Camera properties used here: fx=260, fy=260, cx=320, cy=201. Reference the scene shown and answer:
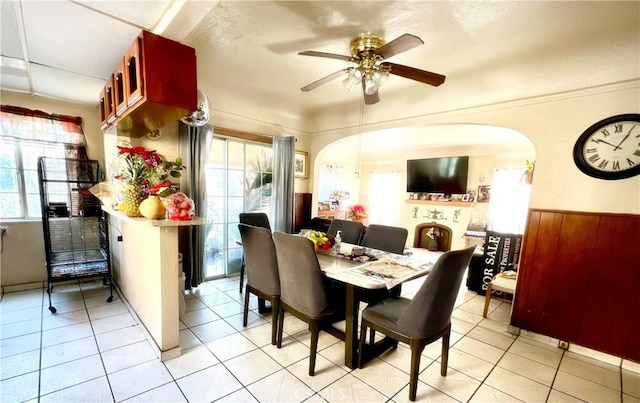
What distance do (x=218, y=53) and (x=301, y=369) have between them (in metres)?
2.64

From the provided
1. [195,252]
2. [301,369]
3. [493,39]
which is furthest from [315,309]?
[493,39]

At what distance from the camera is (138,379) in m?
1.75

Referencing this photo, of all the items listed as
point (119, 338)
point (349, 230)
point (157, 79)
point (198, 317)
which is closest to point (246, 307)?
point (198, 317)

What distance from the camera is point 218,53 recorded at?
88.2 inches

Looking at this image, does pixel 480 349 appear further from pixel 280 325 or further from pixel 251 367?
pixel 251 367

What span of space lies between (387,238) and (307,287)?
45.9 inches

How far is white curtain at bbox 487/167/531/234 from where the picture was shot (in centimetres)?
536

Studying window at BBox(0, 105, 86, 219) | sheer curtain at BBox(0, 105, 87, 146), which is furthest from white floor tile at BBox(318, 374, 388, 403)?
sheer curtain at BBox(0, 105, 87, 146)

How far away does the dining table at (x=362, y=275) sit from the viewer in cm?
171

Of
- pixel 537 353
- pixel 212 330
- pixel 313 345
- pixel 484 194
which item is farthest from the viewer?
pixel 484 194

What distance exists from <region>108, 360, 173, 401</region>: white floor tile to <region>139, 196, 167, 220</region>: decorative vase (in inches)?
42.3

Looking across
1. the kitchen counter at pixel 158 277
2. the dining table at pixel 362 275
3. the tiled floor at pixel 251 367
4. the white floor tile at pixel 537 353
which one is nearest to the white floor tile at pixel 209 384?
the tiled floor at pixel 251 367

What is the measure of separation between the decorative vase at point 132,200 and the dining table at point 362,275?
1466 mm

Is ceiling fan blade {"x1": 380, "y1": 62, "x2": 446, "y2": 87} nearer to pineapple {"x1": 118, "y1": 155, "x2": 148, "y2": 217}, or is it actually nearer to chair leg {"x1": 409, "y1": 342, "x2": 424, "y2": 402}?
chair leg {"x1": 409, "y1": 342, "x2": 424, "y2": 402}
